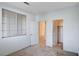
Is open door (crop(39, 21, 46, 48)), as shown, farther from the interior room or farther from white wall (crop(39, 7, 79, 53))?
white wall (crop(39, 7, 79, 53))

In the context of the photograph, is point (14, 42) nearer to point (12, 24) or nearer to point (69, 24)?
point (12, 24)

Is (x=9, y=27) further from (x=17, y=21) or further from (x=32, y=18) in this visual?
(x=32, y=18)

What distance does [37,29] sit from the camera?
3.29 metres

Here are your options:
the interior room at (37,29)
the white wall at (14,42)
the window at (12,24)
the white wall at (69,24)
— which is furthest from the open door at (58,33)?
the window at (12,24)

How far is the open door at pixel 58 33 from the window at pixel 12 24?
4.96 feet

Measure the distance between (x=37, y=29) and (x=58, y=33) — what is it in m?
1.02

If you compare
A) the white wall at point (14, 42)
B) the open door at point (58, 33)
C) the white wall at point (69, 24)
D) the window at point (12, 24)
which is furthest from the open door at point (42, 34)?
the window at point (12, 24)

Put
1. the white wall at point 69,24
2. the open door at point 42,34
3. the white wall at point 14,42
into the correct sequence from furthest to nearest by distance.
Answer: the open door at point 42,34, the white wall at point 69,24, the white wall at point 14,42

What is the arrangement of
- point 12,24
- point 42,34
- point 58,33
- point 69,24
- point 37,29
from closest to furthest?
point 12,24
point 69,24
point 37,29
point 42,34
point 58,33

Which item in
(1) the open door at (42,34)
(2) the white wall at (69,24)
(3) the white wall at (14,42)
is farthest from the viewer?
(1) the open door at (42,34)

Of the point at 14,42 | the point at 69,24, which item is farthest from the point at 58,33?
the point at 14,42

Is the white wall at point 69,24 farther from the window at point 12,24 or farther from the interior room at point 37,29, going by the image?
the window at point 12,24

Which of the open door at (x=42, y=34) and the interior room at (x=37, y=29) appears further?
the open door at (x=42, y=34)

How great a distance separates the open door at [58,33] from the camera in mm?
3346
